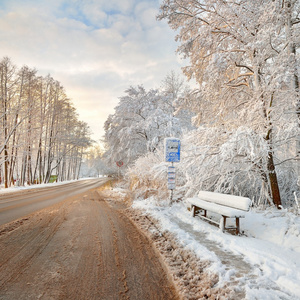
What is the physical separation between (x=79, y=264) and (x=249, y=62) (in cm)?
873

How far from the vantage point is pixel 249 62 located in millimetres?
7398

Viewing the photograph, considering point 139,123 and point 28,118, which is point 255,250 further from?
point 28,118

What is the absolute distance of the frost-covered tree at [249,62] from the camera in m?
5.79

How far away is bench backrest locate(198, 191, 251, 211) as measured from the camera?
174 inches

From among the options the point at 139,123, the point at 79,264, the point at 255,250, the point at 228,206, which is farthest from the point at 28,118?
the point at 255,250

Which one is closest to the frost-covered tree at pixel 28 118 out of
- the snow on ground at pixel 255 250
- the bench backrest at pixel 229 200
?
the bench backrest at pixel 229 200

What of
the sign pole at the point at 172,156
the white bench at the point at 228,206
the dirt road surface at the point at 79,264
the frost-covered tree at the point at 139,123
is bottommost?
the dirt road surface at the point at 79,264

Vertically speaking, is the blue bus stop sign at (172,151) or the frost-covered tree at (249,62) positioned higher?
the frost-covered tree at (249,62)

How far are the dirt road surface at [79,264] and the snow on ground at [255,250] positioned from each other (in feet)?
3.00

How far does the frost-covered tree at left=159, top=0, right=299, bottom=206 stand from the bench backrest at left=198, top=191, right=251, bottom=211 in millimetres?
1906

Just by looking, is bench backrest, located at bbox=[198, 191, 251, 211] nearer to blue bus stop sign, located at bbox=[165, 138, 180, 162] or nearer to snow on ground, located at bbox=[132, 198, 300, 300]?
→ snow on ground, located at bbox=[132, 198, 300, 300]

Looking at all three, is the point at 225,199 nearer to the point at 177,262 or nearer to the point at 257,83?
the point at 177,262

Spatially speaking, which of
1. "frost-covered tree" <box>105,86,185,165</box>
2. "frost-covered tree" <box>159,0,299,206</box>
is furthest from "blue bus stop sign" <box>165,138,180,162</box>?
"frost-covered tree" <box>105,86,185,165</box>

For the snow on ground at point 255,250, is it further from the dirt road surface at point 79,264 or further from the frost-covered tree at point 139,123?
the frost-covered tree at point 139,123
